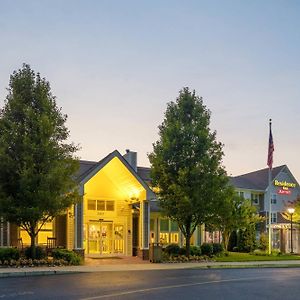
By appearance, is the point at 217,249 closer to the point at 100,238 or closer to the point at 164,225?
the point at 164,225

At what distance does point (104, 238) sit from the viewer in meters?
34.6

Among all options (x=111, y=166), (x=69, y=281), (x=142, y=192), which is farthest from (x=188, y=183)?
(x=69, y=281)

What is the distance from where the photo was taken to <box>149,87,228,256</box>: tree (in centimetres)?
2997

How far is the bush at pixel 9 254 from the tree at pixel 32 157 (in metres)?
0.83

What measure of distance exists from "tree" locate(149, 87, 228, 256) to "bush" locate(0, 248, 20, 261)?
964 cm

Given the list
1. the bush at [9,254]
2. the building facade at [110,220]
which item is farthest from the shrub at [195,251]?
the bush at [9,254]

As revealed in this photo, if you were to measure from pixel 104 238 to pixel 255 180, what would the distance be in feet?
98.3

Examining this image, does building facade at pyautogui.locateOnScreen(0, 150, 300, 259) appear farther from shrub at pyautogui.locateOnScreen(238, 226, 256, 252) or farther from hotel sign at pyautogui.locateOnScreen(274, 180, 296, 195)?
hotel sign at pyautogui.locateOnScreen(274, 180, 296, 195)

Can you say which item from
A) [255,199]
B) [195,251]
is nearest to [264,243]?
[255,199]

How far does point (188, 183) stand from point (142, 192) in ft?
10.1

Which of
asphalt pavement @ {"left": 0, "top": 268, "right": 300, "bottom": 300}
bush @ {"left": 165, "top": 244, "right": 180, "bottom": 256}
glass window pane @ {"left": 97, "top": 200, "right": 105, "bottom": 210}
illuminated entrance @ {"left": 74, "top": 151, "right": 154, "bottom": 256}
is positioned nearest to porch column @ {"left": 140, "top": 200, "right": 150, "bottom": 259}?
illuminated entrance @ {"left": 74, "top": 151, "right": 154, "bottom": 256}

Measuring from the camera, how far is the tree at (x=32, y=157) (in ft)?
79.6

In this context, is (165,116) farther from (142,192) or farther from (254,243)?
(254,243)

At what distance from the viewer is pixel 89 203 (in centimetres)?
3406
